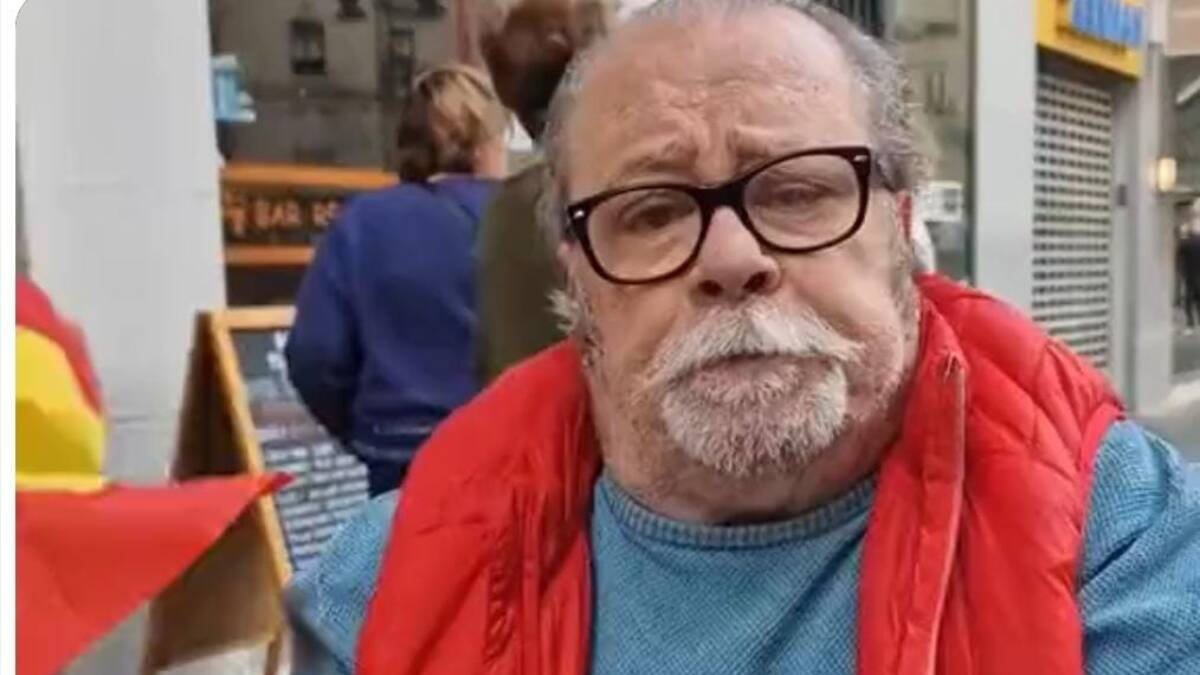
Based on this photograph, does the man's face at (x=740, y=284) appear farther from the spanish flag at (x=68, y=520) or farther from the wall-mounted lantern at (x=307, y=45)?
the wall-mounted lantern at (x=307, y=45)

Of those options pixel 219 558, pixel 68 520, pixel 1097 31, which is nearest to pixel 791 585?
pixel 68 520

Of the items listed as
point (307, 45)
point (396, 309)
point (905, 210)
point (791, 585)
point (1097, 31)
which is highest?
point (1097, 31)

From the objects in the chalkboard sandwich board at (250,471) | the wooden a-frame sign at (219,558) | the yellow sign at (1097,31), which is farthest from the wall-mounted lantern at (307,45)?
the yellow sign at (1097,31)

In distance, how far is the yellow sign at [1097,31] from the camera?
4.24 m

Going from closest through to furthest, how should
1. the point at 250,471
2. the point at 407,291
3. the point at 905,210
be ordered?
the point at 905,210 → the point at 407,291 → the point at 250,471

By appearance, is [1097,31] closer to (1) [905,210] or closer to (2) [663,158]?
(1) [905,210]

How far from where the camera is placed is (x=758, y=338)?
1.12 meters

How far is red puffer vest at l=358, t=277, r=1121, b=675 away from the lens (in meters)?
1.09

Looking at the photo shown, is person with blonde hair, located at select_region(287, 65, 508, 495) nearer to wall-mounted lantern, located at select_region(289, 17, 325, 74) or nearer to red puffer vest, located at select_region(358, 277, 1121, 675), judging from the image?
wall-mounted lantern, located at select_region(289, 17, 325, 74)

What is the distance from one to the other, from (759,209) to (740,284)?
53 mm

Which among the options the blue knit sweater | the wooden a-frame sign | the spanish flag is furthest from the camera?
the wooden a-frame sign

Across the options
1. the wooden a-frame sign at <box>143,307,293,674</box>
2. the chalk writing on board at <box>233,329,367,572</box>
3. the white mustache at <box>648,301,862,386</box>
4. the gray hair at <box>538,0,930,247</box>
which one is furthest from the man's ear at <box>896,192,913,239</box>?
the chalk writing on board at <box>233,329,367,572</box>

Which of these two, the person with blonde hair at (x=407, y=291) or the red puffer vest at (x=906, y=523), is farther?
the person with blonde hair at (x=407, y=291)

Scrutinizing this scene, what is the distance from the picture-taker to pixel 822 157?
116 cm
